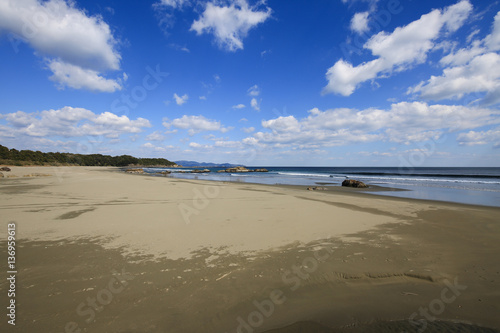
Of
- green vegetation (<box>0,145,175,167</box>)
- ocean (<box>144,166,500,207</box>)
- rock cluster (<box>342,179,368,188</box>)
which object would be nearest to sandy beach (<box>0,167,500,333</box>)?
ocean (<box>144,166,500,207</box>)

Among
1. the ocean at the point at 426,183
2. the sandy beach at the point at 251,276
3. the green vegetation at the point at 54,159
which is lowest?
the sandy beach at the point at 251,276

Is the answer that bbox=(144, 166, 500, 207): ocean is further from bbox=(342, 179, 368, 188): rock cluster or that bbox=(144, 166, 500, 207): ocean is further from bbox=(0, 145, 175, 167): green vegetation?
bbox=(0, 145, 175, 167): green vegetation

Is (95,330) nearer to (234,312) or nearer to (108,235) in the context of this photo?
(234,312)

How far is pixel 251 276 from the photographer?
4.23 meters

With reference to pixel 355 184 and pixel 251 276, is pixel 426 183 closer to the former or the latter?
pixel 355 184

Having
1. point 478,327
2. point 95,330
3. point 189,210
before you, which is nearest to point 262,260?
point 95,330

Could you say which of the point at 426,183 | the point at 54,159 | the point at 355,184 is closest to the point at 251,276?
the point at 355,184

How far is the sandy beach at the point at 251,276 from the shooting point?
120 inches

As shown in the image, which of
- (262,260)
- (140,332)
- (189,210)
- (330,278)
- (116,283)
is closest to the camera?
(140,332)

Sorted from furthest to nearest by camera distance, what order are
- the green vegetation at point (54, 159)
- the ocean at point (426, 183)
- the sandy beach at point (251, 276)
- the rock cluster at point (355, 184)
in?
Answer: 1. the green vegetation at point (54, 159)
2. the rock cluster at point (355, 184)
3. the ocean at point (426, 183)
4. the sandy beach at point (251, 276)

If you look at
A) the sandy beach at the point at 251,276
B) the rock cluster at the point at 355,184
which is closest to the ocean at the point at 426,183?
the rock cluster at the point at 355,184

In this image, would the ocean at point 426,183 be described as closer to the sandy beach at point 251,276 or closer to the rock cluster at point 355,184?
Result: the rock cluster at point 355,184

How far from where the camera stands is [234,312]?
10.6 feet

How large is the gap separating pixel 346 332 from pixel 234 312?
5.31 feet
